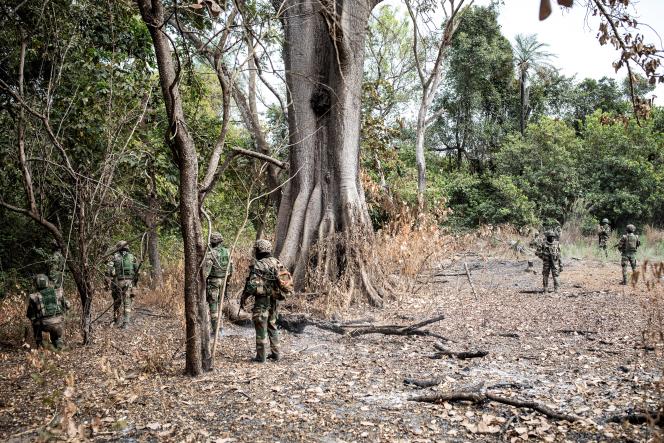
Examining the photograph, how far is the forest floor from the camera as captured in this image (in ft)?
13.8

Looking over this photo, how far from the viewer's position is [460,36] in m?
30.6

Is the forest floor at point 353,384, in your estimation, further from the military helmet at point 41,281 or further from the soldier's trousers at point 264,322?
the military helmet at point 41,281

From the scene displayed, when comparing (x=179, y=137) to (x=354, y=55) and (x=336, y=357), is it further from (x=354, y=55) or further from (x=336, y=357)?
(x=354, y=55)

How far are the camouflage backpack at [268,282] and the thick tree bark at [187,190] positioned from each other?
102 centimetres

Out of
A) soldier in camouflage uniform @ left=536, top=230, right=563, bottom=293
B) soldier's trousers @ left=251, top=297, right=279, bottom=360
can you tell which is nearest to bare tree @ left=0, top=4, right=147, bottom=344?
soldier's trousers @ left=251, top=297, right=279, bottom=360

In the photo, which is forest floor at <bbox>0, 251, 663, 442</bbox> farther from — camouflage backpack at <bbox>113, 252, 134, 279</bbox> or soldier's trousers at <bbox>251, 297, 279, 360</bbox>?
camouflage backpack at <bbox>113, 252, 134, 279</bbox>

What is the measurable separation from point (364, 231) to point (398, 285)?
65.7 inches

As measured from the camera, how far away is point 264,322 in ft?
21.3

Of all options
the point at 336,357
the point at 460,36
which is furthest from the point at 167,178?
the point at 460,36

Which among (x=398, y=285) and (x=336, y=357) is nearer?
(x=336, y=357)

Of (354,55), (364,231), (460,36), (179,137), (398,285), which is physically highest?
(460,36)

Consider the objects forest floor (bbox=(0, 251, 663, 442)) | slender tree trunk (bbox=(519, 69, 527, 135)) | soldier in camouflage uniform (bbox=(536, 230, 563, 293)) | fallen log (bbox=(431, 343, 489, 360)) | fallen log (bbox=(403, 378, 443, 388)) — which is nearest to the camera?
forest floor (bbox=(0, 251, 663, 442))

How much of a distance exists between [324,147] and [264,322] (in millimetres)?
5062

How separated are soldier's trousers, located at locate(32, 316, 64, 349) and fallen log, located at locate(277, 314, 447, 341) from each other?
3206mm
